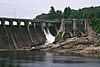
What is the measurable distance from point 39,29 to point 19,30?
Result: 12700 millimetres

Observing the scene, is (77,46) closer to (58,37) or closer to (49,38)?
(58,37)

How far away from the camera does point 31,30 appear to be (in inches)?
6171

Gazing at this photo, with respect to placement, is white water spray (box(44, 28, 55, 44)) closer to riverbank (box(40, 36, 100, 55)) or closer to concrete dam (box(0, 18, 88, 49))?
concrete dam (box(0, 18, 88, 49))

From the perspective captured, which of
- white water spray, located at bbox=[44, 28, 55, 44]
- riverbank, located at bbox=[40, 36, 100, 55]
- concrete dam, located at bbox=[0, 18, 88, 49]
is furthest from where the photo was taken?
white water spray, located at bbox=[44, 28, 55, 44]

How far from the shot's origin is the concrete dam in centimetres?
14450

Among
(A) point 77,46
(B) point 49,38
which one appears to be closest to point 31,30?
(B) point 49,38

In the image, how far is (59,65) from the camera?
92.2m

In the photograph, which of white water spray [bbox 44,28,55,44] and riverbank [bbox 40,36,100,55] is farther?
white water spray [bbox 44,28,55,44]

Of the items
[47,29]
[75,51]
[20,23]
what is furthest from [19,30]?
[75,51]

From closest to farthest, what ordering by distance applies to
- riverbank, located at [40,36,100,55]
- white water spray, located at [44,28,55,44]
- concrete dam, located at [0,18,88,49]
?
riverbank, located at [40,36,100,55] < concrete dam, located at [0,18,88,49] < white water spray, located at [44,28,55,44]

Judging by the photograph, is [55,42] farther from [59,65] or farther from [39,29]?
[59,65]

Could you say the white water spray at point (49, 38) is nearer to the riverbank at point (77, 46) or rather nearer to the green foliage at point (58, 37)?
the green foliage at point (58, 37)

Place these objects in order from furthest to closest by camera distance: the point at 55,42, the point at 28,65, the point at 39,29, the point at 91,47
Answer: the point at 39,29 < the point at 55,42 < the point at 91,47 < the point at 28,65

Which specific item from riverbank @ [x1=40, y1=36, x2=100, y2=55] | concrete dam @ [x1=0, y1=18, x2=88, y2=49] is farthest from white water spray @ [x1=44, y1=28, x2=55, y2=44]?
riverbank @ [x1=40, y1=36, x2=100, y2=55]
